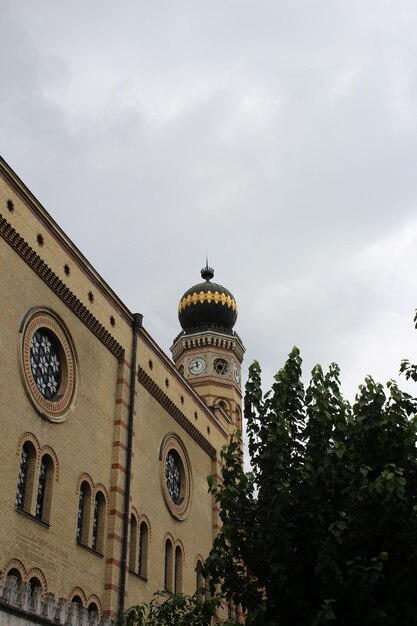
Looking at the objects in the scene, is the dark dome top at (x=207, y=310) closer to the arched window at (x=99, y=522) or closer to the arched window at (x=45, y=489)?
the arched window at (x=99, y=522)

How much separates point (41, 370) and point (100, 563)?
541 cm

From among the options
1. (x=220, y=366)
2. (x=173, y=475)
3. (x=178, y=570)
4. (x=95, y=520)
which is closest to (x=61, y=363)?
(x=95, y=520)

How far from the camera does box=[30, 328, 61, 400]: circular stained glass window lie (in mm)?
20141

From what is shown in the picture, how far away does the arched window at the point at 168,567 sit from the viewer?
82.9ft

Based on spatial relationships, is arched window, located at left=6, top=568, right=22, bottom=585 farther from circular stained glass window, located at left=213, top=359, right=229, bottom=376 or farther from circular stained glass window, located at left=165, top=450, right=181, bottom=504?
circular stained glass window, located at left=213, top=359, right=229, bottom=376

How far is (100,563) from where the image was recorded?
20.9m

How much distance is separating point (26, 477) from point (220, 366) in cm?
2781

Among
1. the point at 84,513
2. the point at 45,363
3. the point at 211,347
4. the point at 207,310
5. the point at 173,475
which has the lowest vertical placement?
the point at 84,513

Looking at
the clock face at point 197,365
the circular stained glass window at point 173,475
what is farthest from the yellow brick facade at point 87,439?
the clock face at point 197,365

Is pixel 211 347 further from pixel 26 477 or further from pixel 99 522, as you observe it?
pixel 26 477

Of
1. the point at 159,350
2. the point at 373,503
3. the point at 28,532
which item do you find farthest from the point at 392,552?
the point at 159,350

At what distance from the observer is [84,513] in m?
21.0

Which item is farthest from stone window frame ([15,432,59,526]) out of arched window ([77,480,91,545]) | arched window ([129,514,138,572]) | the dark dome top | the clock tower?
the dark dome top

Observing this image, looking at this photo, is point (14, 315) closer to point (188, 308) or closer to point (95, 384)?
point (95, 384)
